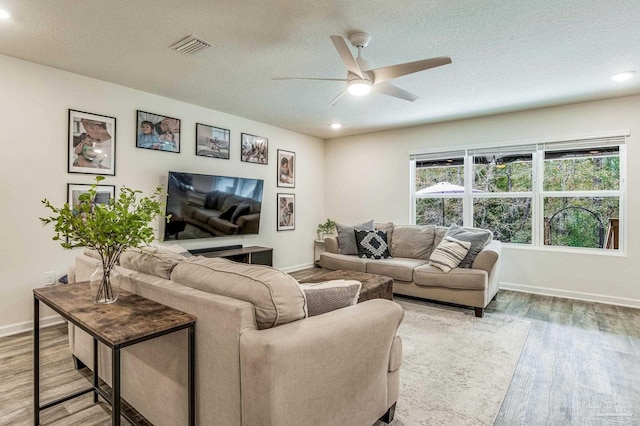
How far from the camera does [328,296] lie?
163cm

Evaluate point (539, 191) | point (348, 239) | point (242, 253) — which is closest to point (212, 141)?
point (242, 253)

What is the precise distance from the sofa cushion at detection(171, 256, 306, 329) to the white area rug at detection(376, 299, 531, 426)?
1.04 metres

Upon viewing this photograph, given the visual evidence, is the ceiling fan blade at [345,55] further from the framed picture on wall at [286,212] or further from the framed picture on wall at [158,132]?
the framed picture on wall at [286,212]

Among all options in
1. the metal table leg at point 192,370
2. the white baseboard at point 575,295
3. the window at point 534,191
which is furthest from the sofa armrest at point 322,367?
the window at point 534,191

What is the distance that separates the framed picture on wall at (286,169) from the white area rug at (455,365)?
3058 millimetres

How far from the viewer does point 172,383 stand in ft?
5.05

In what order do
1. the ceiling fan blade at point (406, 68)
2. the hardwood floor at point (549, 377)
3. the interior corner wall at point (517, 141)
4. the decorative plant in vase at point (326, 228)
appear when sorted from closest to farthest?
the hardwood floor at point (549, 377) < the ceiling fan blade at point (406, 68) < the interior corner wall at point (517, 141) < the decorative plant in vase at point (326, 228)

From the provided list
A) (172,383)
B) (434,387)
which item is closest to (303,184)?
(434,387)

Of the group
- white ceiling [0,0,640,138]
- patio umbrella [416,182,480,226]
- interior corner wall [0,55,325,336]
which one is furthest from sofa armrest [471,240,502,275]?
interior corner wall [0,55,325,336]

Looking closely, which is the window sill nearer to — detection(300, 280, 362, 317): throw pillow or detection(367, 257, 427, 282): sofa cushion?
detection(367, 257, 427, 282): sofa cushion

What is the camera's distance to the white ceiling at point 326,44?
227 cm

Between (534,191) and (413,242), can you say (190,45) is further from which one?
(534,191)

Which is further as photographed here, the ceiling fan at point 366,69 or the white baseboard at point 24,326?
the white baseboard at point 24,326

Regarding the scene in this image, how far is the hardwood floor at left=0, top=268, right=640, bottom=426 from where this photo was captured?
192 cm
